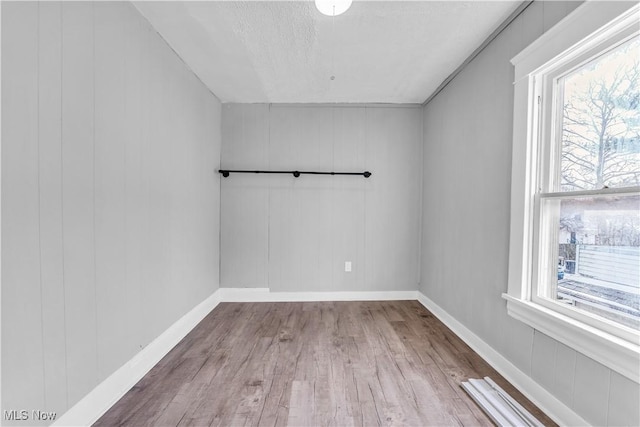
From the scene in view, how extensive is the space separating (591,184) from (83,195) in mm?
2302

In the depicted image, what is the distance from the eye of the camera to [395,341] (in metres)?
1.95

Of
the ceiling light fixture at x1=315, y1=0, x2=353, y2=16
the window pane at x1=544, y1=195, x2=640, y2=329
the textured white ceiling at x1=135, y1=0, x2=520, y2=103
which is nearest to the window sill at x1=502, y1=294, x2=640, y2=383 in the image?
the window pane at x1=544, y1=195, x2=640, y2=329

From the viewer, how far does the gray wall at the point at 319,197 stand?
2.77m

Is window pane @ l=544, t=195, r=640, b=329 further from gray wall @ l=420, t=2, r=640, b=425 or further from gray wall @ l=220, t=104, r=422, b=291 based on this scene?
gray wall @ l=220, t=104, r=422, b=291

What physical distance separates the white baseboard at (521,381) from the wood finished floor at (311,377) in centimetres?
4

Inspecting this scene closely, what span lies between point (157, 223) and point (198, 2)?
4.37 ft

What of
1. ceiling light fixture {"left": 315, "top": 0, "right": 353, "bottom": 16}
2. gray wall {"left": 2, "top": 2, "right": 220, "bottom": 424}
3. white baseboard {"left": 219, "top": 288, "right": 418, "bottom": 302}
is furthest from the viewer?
white baseboard {"left": 219, "top": 288, "right": 418, "bottom": 302}

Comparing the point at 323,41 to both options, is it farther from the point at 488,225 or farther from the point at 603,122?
the point at 488,225

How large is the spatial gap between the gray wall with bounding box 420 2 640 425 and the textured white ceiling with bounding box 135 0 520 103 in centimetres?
21

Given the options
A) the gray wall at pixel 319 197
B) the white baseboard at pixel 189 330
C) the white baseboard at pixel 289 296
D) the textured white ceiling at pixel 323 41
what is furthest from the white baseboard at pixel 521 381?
the textured white ceiling at pixel 323 41

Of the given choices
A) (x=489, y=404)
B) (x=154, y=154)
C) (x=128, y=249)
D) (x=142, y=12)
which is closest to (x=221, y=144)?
(x=154, y=154)

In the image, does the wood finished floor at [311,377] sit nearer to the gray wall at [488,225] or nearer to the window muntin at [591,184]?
the gray wall at [488,225]

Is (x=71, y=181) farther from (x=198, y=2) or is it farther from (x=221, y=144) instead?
(x=221, y=144)

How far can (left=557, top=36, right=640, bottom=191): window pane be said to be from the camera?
1.01 m
